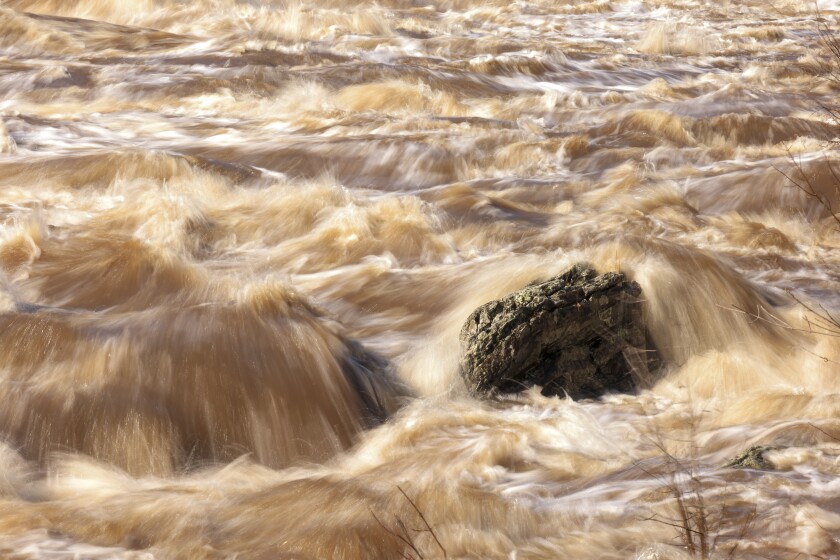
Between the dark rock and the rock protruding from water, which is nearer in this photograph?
the dark rock

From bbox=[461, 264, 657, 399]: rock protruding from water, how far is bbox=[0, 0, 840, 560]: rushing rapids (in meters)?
0.13

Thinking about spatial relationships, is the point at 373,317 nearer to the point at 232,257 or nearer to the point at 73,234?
the point at 232,257

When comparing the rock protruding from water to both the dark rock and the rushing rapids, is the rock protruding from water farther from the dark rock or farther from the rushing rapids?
the dark rock

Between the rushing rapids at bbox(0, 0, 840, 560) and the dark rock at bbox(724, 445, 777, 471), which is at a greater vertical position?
the dark rock at bbox(724, 445, 777, 471)

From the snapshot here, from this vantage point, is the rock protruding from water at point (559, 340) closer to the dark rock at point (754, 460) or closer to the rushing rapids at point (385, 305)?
the rushing rapids at point (385, 305)

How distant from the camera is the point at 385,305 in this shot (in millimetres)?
6594

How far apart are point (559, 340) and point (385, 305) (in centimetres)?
168

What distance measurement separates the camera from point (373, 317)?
21.1 feet

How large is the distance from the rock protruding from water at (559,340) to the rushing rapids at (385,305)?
0.41ft

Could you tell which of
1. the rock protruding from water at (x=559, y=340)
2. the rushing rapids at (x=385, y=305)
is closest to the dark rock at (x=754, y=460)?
the rushing rapids at (x=385, y=305)

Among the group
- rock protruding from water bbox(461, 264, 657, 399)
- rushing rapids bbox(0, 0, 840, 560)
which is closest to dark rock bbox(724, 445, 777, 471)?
rushing rapids bbox(0, 0, 840, 560)

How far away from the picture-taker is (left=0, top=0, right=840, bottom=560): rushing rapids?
12.2ft

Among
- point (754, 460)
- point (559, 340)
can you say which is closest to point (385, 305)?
point (559, 340)

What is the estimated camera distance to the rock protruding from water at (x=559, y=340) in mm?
5160
